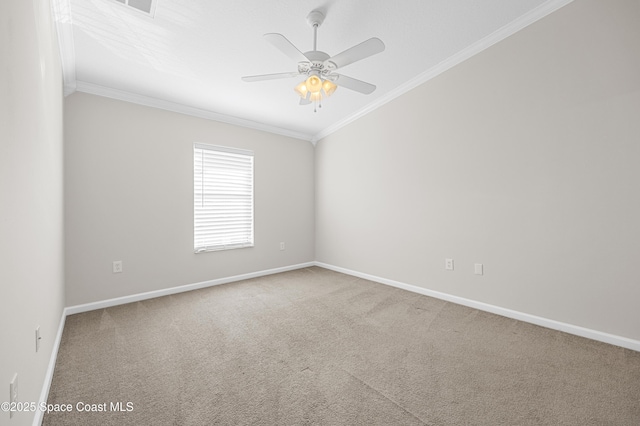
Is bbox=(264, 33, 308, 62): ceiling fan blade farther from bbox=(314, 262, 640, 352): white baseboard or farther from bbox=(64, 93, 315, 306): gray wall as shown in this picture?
bbox=(314, 262, 640, 352): white baseboard

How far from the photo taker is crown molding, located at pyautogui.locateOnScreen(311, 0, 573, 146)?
224cm

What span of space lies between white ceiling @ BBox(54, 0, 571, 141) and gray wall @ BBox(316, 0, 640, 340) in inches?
14.3

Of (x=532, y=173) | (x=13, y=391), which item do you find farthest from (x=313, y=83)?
(x=13, y=391)

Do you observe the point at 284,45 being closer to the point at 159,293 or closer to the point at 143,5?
the point at 143,5

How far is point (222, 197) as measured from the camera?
12.8 ft

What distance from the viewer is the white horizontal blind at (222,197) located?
145 inches

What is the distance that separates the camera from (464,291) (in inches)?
114

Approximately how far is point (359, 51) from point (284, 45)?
537 millimetres

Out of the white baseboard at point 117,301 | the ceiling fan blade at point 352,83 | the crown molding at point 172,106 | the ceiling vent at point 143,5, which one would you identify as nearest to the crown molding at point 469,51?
the ceiling fan blade at point 352,83

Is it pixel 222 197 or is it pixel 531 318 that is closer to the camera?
pixel 531 318

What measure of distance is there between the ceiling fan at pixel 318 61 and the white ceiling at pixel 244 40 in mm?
344

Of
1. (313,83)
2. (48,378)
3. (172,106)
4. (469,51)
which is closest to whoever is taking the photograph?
(48,378)

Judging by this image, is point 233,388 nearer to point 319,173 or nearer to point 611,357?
point 611,357

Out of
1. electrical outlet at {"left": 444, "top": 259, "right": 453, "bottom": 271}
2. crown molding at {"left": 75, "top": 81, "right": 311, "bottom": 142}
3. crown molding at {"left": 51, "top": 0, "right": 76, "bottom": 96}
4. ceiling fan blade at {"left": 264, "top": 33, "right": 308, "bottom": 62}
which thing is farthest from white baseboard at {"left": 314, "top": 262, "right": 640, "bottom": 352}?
crown molding at {"left": 51, "top": 0, "right": 76, "bottom": 96}
